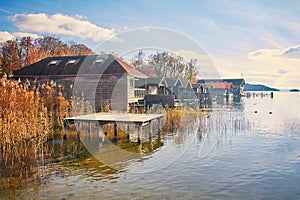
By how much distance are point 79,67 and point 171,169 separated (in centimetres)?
1680

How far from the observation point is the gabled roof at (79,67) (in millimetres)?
22663

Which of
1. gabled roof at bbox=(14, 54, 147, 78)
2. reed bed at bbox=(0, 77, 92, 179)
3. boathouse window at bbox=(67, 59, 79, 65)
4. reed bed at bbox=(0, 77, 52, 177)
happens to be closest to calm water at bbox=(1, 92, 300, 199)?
reed bed at bbox=(0, 77, 92, 179)

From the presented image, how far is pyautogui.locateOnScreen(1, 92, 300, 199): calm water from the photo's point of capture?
723cm

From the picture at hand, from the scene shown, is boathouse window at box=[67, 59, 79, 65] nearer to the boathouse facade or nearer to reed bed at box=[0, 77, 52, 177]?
the boathouse facade

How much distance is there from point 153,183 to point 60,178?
2.75 m

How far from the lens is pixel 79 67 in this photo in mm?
23766

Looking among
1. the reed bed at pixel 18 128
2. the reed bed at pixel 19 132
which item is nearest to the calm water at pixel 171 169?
the reed bed at pixel 19 132

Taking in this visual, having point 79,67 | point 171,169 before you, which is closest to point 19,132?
point 171,169

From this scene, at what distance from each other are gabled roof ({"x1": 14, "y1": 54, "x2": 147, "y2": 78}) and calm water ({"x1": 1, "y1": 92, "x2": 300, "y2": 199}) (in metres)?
9.26

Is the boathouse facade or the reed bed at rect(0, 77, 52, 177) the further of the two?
the boathouse facade

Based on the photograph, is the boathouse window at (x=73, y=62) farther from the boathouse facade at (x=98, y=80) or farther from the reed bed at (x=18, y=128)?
the reed bed at (x=18, y=128)

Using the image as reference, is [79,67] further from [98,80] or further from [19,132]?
[19,132]

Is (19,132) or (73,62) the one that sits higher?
(73,62)

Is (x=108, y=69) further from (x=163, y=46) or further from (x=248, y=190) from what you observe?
(x=248, y=190)
